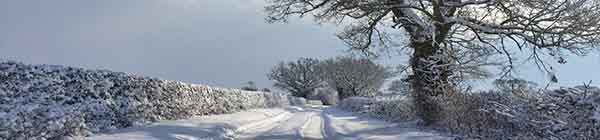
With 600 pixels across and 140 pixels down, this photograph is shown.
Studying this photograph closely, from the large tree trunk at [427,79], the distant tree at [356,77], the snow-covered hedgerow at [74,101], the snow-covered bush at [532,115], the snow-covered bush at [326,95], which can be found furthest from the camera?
the snow-covered bush at [326,95]

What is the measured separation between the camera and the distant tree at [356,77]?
71250 mm

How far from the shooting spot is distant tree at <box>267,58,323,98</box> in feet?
270

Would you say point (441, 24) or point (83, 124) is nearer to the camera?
point (83, 124)

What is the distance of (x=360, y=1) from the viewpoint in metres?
17.1

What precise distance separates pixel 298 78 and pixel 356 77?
13225mm

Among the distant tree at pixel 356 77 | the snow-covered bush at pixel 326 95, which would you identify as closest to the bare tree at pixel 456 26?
the distant tree at pixel 356 77

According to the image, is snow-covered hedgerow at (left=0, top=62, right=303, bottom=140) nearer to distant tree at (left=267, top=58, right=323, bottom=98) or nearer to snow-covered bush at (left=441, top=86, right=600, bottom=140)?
snow-covered bush at (left=441, top=86, right=600, bottom=140)

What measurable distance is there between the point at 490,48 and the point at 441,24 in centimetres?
362

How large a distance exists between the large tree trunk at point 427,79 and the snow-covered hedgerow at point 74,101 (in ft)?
26.2

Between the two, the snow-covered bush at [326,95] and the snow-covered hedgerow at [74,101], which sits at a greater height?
the snow-covered hedgerow at [74,101]

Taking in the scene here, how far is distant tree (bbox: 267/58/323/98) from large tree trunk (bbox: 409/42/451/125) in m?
63.9

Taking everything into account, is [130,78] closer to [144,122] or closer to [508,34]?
[144,122]

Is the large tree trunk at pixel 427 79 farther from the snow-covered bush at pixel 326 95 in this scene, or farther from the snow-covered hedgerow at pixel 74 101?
the snow-covered bush at pixel 326 95

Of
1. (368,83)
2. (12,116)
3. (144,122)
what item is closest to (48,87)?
(144,122)
